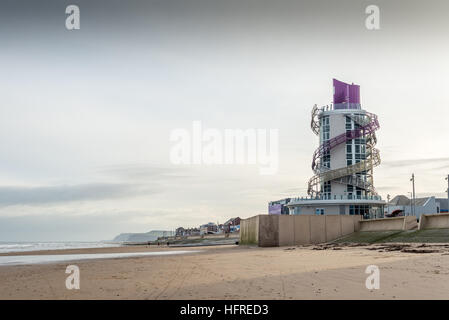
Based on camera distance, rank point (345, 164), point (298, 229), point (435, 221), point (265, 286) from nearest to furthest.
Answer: point (265, 286) < point (435, 221) < point (298, 229) < point (345, 164)

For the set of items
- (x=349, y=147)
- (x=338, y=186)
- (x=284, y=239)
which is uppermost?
(x=349, y=147)

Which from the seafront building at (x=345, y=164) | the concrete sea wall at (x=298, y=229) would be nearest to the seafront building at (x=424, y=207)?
the seafront building at (x=345, y=164)

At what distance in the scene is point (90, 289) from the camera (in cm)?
1224

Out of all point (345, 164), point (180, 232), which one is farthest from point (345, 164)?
point (180, 232)

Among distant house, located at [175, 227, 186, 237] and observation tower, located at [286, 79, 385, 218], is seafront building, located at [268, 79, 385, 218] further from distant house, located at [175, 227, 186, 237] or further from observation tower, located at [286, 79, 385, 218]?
distant house, located at [175, 227, 186, 237]

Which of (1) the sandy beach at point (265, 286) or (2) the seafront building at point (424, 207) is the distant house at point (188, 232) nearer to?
(2) the seafront building at point (424, 207)

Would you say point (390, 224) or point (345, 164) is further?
point (345, 164)

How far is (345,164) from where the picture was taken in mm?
58531

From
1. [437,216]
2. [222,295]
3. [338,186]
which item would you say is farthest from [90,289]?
[338,186]

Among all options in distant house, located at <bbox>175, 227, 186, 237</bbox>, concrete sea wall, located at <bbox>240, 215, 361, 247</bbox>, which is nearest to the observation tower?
concrete sea wall, located at <bbox>240, 215, 361, 247</bbox>

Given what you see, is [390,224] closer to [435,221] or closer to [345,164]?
[435,221]

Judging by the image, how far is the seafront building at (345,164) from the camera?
187 feet
